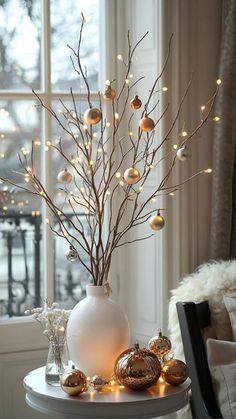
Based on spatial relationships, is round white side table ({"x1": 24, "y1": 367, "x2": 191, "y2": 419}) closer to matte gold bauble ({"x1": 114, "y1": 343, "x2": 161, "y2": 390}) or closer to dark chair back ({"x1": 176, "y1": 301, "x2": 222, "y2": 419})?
matte gold bauble ({"x1": 114, "y1": 343, "x2": 161, "y2": 390})

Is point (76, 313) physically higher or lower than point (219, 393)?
higher

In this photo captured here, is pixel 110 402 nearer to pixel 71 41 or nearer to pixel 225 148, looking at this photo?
pixel 225 148

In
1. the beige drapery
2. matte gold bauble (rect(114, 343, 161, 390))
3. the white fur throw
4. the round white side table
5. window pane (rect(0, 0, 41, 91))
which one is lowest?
the round white side table

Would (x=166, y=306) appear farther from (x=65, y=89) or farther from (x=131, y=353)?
(x=65, y=89)

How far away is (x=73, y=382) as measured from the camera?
241 cm

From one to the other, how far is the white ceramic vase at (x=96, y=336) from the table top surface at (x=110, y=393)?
0.09 m

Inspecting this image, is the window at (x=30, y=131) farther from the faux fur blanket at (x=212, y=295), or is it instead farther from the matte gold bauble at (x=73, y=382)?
the matte gold bauble at (x=73, y=382)

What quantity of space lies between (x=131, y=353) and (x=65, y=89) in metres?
1.34

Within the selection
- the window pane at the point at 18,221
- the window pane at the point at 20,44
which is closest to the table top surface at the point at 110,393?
the window pane at the point at 18,221

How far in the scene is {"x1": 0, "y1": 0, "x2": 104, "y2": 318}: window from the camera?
10.8 ft

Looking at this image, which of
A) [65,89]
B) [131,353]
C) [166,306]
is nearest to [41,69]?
[65,89]

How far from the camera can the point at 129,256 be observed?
11.4 feet

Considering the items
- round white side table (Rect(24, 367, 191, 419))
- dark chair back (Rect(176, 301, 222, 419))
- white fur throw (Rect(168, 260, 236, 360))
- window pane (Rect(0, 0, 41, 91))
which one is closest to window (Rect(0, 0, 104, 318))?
window pane (Rect(0, 0, 41, 91))

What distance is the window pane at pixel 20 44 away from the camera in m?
3.28
